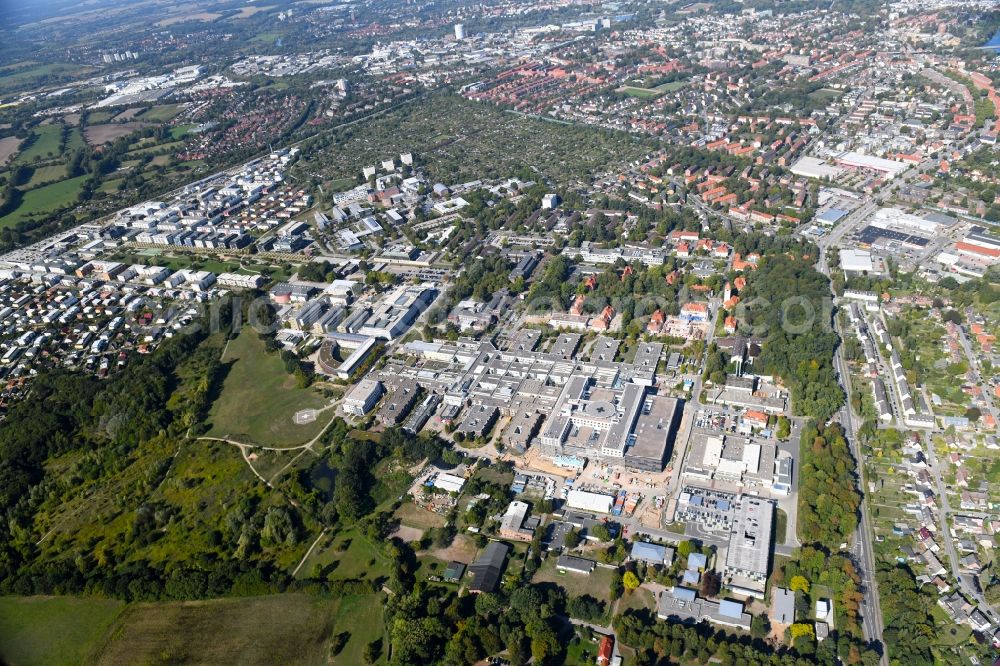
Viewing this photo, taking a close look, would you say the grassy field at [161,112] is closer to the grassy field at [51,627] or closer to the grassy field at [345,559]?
the grassy field at [51,627]

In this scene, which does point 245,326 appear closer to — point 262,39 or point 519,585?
point 519,585

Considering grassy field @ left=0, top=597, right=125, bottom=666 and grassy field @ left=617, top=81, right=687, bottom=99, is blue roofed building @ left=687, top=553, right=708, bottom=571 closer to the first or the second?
grassy field @ left=0, top=597, right=125, bottom=666

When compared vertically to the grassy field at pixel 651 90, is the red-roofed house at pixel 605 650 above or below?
below

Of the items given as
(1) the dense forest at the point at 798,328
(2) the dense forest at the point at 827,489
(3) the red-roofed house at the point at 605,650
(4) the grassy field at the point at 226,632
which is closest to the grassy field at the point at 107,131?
(4) the grassy field at the point at 226,632

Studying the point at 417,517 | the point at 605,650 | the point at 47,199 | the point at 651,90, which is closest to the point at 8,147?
the point at 47,199

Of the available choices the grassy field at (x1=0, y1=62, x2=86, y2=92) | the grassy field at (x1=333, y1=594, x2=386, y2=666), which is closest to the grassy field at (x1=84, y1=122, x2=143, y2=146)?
the grassy field at (x1=0, y1=62, x2=86, y2=92)
